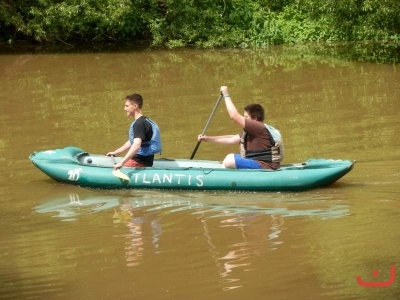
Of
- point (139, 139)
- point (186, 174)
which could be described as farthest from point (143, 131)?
point (186, 174)

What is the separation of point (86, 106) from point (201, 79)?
302 centimetres

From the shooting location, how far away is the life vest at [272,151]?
964 centimetres

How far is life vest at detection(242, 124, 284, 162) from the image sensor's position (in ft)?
31.6

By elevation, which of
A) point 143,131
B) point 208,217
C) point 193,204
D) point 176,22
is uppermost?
point 176,22

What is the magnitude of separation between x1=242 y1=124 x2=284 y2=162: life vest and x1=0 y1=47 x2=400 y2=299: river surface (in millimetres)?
445

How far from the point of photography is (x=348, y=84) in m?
16.2

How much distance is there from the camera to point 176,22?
73.7ft

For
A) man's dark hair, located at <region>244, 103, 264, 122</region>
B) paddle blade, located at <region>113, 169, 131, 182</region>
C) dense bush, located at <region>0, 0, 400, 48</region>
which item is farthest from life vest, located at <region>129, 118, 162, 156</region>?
dense bush, located at <region>0, 0, 400, 48</region>

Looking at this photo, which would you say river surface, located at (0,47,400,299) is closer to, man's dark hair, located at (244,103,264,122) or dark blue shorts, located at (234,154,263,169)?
dark blue shorts, located at (234,154,263,169)

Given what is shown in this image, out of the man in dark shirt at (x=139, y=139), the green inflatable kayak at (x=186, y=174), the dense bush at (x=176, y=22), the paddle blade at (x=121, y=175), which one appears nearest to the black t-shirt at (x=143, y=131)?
the man in dark shirt at (x=139, y=139)

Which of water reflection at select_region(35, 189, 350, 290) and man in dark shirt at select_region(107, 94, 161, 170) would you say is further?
man in dark shirt at select_region(107, 94, 161, 170)

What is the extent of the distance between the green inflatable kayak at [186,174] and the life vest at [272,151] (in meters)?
0.17

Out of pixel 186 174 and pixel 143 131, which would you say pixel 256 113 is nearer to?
pixel 186 174

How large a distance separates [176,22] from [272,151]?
1322cm
